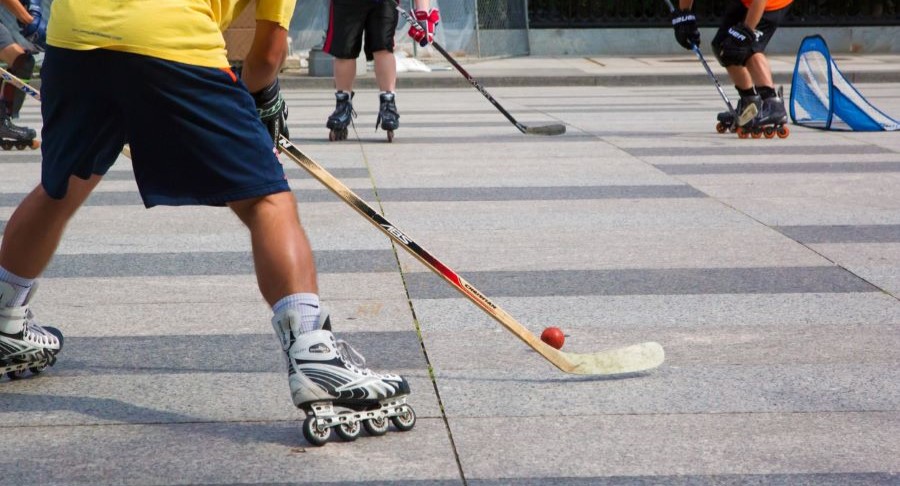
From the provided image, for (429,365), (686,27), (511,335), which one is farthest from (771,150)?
(429,365)

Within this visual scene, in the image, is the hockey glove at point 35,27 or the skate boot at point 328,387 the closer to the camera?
the skate boot at point 328,387

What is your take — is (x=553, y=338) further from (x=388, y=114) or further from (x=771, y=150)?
(x=388, y=114)

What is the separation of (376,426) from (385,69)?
6.96 m

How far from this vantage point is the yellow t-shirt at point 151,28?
3.34m

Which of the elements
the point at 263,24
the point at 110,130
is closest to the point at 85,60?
the point at 110,130

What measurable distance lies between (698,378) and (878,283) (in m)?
1.66

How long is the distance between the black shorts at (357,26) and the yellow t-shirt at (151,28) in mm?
6707

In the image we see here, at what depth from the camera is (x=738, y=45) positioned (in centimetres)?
1020

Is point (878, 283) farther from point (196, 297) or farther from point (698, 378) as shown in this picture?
point (196, 297)

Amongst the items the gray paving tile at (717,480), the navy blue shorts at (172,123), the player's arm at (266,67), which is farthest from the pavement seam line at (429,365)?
the player's arm at (266,67)

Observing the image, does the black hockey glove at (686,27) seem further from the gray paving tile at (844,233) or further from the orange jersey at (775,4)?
the gray paving tile at (844,233)

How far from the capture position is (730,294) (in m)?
5.29

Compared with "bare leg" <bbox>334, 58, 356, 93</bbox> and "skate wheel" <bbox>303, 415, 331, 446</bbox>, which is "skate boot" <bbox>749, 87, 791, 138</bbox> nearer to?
"bare leg" <bbox>334, 58, 356, 93</bbox>

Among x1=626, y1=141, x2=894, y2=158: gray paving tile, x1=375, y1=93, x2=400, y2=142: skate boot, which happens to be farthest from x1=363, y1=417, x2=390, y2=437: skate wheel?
x1=375, y1=93, x2=400, y2=142: skate boot
